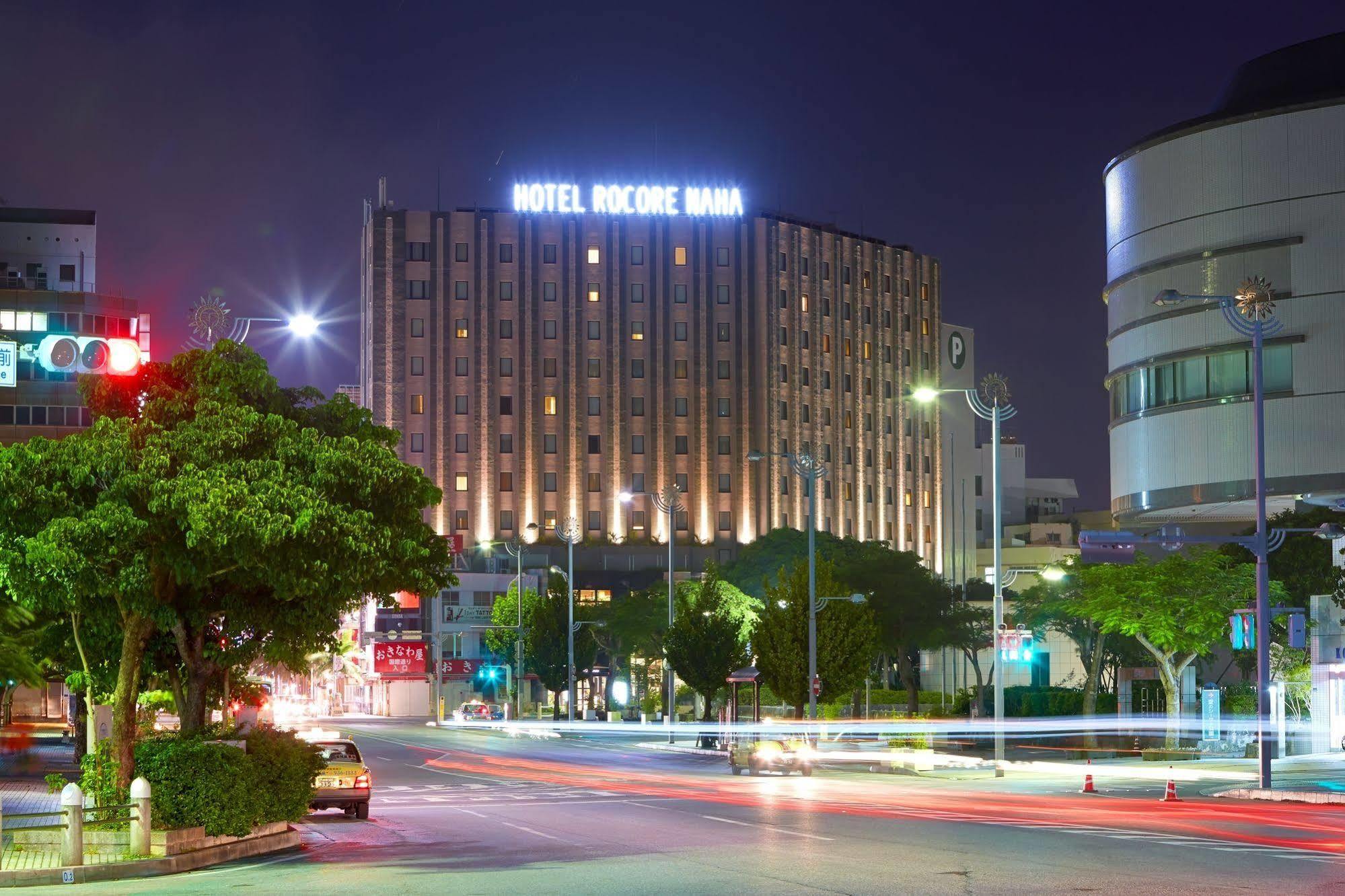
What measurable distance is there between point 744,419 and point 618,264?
18390mm

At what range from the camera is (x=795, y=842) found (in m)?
25.3

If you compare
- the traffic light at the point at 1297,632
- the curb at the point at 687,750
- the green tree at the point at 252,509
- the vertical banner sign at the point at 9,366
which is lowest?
the curb at the point at 687,750

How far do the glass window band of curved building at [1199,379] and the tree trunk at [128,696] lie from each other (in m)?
56.4

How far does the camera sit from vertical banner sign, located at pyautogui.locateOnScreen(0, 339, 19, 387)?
106m

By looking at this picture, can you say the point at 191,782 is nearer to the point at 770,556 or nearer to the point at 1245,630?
the point at 1245,630

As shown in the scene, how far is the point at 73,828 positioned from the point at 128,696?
3.82 m

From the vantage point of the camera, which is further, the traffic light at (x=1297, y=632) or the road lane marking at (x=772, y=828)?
the traffic light at (x=1297, y=632)

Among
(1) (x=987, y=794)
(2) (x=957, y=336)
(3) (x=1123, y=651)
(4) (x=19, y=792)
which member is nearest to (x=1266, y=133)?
(3) (x=1123, y=651)

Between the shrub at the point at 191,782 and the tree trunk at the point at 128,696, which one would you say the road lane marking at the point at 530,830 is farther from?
the tree trunk at the point at 128,696

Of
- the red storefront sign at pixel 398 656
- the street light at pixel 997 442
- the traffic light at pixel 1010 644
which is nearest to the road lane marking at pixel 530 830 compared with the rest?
the street light at pixel 997 442

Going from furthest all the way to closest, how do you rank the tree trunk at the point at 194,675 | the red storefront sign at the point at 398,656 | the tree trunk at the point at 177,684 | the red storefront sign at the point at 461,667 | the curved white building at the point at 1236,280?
the red storefront sign at the point at 461,667
the red storefront sign at the point at 398,656
the curved white building at the point at 1236,280
the tree trunk at the point at 177,684
the tree trunk at the point at 194,675

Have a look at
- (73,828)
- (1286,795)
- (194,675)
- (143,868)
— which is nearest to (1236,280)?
(1286,795)

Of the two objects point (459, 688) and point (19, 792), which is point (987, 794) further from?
point (459, 688)

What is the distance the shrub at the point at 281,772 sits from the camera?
2606cm
